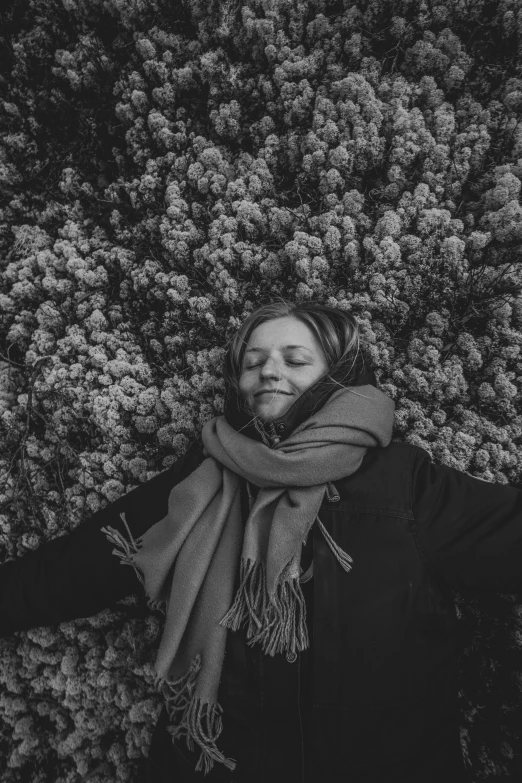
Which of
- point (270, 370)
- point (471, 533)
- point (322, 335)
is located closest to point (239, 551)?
point (270, 370)

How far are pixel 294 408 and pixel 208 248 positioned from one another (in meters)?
1.32

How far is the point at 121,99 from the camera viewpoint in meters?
2.95

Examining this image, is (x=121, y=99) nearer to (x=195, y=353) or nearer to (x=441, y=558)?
(x=195, y=353)

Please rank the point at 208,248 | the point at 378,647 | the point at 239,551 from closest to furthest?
the point at 378,647, the point at 239,551, the point at 208,248

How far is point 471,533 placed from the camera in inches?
64.1

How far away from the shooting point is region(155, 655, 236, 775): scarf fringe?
168 centimetres

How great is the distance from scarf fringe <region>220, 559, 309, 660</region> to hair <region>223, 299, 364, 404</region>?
→ 773 millimetres

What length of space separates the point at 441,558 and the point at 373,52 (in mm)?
2778

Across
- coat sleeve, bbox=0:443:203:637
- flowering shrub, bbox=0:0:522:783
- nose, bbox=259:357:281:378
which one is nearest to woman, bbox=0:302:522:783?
nose, bbox=259:357:281:378

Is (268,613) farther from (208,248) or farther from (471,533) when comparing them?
(208,248)

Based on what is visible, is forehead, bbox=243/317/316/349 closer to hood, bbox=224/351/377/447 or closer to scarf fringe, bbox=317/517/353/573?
hood, bbox=224/351/377/447

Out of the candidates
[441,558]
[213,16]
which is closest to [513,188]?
[441,558]

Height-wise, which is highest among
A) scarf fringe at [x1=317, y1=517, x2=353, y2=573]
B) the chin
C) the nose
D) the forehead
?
→ the forehead

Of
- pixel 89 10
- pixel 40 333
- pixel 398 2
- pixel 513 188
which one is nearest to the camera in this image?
pixel 513 188
